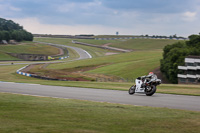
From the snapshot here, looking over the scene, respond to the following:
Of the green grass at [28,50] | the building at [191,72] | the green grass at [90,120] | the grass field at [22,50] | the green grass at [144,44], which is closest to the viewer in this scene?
the green grass at [90,120]

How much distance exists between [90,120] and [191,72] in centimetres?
4296

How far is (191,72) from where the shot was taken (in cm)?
5062

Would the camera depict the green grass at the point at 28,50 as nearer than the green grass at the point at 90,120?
No

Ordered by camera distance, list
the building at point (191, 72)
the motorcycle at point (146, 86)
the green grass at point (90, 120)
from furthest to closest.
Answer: the building at point (191, 72)
the motorcycle at point (146, 86)
the green grass at point (90, 120)

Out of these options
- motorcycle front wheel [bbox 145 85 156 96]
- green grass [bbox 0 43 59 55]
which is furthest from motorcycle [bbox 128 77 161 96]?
green grass [bbox 0 43 59 55]

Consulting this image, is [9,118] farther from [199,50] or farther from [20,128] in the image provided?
[199,50]

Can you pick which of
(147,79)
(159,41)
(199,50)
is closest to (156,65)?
(199,50)

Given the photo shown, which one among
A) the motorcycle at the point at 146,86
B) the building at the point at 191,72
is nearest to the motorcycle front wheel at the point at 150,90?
the motorcycle at the point at 146,86

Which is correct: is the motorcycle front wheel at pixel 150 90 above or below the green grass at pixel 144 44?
below

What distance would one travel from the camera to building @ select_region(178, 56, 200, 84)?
49584 mm

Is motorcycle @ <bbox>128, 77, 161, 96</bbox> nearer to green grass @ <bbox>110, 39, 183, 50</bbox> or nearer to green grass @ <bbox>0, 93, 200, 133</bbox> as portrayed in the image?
green grass @ <bbox>0, 93, 200, 133</bbox>

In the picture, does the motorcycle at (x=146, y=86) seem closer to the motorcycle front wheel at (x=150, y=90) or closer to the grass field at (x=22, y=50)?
the motorcycle front wheel at (x=150, y=90)

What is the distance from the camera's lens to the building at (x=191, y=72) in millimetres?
49584

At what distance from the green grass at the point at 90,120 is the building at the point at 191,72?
38.3 meters
